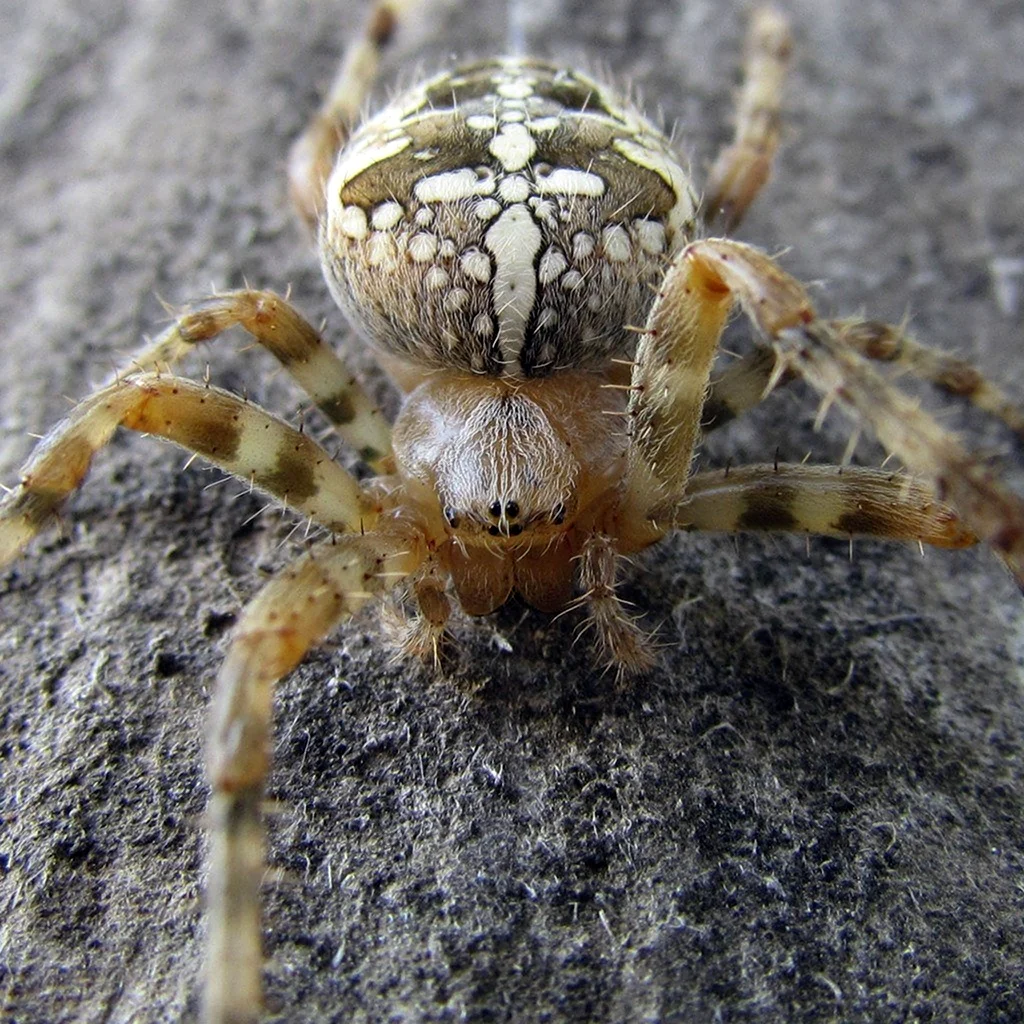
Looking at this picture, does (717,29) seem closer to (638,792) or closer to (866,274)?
(866,274)

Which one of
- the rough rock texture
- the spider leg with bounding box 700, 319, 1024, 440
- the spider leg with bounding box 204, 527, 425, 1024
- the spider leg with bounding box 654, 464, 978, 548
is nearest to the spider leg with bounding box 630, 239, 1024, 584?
the spider leg with bounding box 654, 464, 978, 548

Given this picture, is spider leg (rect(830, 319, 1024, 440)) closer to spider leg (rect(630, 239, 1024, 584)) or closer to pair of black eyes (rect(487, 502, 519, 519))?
spider leg (rect(630, 239, 1024, 584))

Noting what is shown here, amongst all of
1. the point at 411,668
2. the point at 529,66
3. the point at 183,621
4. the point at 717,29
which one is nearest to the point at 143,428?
the point at 183,621

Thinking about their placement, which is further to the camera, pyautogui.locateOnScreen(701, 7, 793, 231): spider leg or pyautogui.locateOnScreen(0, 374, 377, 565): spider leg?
pyautogui.locateOnScreen(701, 7, 793, 231): spider leg

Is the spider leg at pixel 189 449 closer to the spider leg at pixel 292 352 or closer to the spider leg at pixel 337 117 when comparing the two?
the spider leg at pixel 292 352

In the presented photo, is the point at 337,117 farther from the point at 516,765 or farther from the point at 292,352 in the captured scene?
the point at 516,765

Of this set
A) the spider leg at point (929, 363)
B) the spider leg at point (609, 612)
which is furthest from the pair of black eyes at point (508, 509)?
the spider leg at point (929, 363)

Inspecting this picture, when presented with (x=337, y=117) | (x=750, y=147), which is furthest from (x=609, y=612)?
(x=337, y=117)
